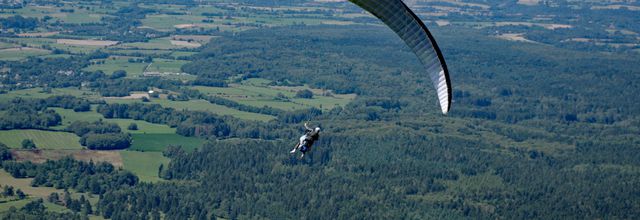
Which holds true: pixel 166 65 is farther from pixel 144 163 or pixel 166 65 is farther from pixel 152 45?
pixel 144 163

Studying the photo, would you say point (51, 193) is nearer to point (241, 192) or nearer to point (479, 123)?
point (241, 192)

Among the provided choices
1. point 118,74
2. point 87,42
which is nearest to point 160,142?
point 118,74

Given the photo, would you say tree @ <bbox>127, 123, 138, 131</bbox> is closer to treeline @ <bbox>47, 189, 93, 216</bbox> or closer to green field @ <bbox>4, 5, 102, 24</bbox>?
treeline @ <bbox>47, 189, 93, 216</bbox>

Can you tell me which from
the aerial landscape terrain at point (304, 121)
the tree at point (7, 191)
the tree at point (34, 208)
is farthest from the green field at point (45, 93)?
the tree at point (34, 208)

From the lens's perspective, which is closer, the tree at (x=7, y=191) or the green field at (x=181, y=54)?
the tree at (x=7, y=191)

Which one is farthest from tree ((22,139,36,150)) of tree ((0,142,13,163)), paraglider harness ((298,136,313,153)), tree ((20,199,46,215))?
paraglider harness ((298,136,313,153))

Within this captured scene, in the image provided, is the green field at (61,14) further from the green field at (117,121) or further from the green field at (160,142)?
the green field at (160,142)
